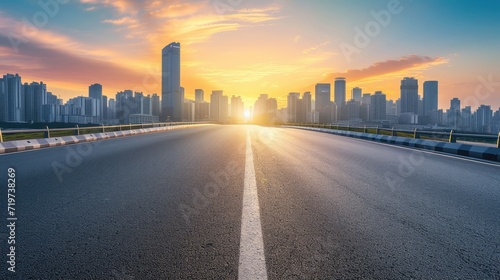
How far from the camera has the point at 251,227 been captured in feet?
11.5

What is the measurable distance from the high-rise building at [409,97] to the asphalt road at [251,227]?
633 ft

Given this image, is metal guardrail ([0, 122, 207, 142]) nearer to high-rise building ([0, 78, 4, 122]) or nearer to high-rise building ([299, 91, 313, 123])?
high-rise building ([0, 78, 4, 122])

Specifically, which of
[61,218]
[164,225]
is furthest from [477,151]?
[61,218]

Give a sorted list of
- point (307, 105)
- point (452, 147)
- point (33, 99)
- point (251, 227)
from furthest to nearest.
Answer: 1. point (307, 105)
2. point (33, 99)
3. point (452, 147)
4. point (251, 227)

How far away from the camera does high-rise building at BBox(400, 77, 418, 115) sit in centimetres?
17938

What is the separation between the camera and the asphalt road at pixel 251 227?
2537 millimetres

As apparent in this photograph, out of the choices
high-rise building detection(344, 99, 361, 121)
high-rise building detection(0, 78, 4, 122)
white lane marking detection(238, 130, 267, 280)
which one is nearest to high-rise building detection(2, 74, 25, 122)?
high-rise building detection(0, 78, 4, 122)

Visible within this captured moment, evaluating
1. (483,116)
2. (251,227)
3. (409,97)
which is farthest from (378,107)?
(251,227)

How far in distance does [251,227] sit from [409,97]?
681 feet

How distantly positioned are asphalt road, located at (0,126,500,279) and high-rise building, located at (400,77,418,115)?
633ft

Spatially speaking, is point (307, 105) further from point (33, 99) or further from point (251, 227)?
point (251, 227)

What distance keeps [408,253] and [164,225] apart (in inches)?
101

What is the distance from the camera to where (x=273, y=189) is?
5660 millimetres

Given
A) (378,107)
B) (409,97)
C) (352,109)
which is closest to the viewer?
(352,109)
